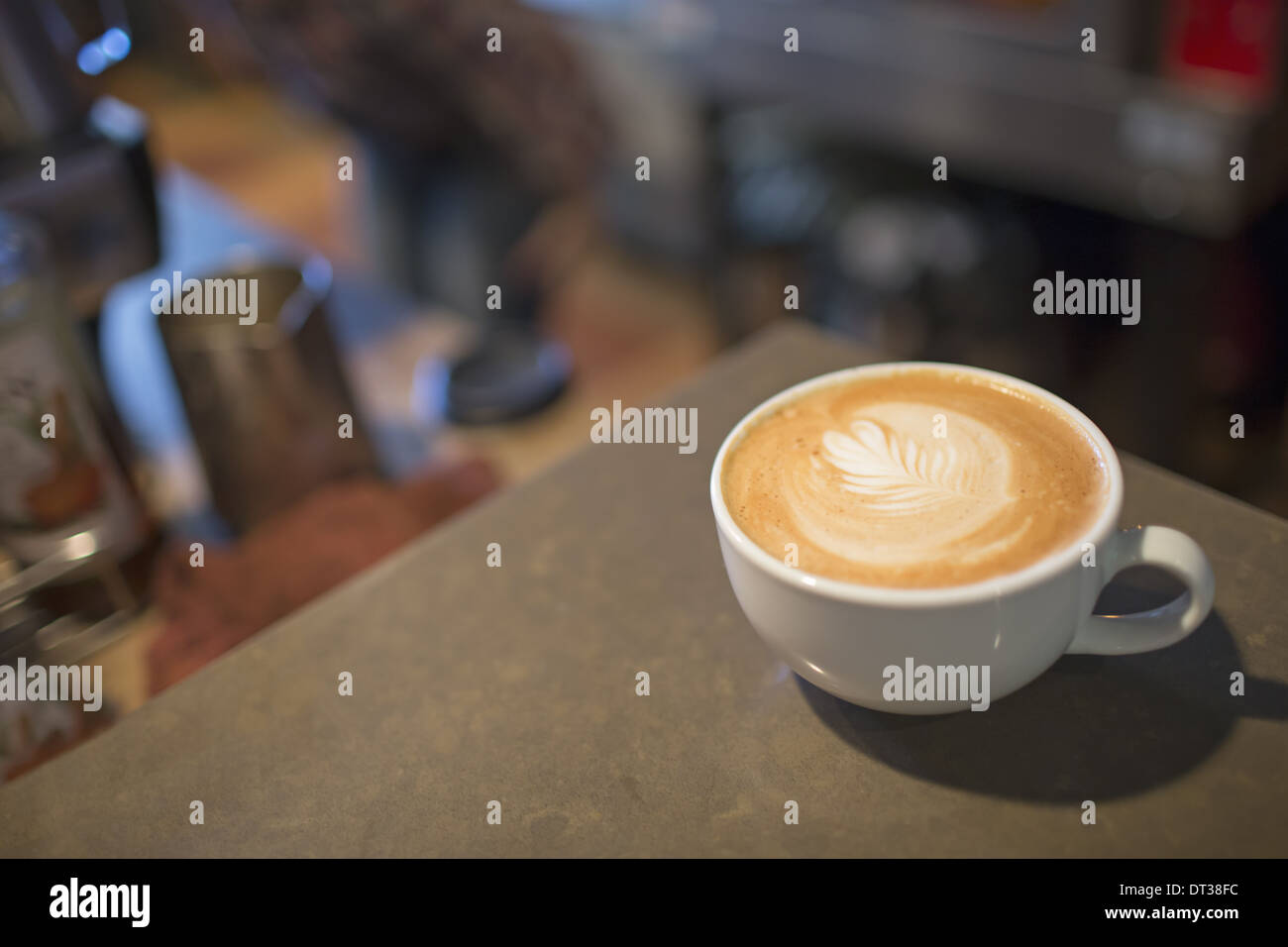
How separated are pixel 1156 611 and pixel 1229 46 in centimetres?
112

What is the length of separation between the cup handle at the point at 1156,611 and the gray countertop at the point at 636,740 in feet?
0.14

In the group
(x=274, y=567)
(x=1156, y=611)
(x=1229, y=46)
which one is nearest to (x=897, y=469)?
(x=1156, y=611)

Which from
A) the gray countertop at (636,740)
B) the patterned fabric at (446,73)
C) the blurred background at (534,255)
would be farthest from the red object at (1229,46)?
the gray countertop at (636,740)

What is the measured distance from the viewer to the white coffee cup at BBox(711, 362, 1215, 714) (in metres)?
0.46

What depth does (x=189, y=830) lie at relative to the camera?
542 mm

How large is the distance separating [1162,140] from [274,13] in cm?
116

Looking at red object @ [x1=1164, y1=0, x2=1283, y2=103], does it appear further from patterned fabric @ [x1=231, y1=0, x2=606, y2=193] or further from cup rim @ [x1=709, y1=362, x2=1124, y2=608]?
cup rim @ [x1=709, y1=362, x2=1124, y2=608]

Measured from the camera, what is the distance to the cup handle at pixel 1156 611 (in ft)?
1.60

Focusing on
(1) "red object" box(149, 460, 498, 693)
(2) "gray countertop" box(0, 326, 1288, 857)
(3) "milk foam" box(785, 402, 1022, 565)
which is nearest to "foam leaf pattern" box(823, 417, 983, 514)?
(3) "milk foam" box(785, 402, 1022, 565)

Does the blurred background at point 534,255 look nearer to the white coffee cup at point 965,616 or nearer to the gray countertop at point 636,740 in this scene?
the gray countertop at point 636,740

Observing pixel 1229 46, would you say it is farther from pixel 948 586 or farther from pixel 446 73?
pixel 948 586
